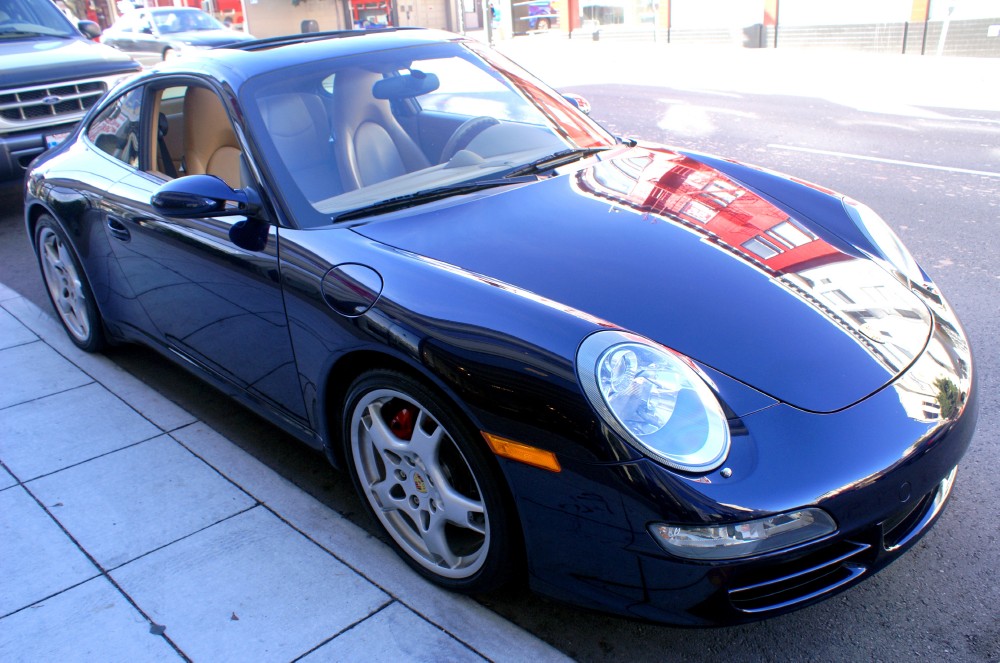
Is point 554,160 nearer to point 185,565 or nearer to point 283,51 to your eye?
point 283,51

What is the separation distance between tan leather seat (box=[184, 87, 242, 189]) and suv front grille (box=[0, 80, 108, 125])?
427cm

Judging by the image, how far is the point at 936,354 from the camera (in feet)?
7.77

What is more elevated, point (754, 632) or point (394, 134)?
point (394, 134)

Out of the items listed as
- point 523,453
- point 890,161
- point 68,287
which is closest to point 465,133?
point 523,453

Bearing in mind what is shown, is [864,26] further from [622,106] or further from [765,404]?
[765,404]

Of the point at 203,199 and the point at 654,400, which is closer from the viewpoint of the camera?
the point at 654,400

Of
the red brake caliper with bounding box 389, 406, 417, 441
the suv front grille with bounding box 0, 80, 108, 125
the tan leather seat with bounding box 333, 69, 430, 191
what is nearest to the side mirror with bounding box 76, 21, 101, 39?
the suv front grille with bounding box 0, 80, 108, 125

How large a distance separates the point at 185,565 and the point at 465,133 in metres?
1.86

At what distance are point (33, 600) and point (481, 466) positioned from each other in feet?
5.05

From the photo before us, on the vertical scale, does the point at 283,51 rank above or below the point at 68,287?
above

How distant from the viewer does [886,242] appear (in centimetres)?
295

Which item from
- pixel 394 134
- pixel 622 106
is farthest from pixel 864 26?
pixel 394 134

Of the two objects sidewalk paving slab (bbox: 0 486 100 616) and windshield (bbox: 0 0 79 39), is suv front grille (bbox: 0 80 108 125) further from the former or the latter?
sidewalk paving slab (bbox: 0 486 100 616)

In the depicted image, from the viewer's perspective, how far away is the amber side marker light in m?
2.00
